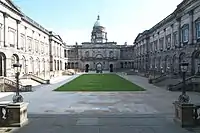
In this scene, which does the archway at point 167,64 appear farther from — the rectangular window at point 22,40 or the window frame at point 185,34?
the rectangular window at point 22,40

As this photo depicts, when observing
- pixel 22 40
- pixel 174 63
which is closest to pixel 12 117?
pixel 22 40

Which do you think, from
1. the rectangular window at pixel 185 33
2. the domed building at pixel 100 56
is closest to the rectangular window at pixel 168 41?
the rectangular window at pixel 185 33

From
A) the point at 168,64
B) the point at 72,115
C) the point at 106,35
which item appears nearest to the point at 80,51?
the point at 106,35

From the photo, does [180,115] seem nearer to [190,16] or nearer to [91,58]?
[190,16]

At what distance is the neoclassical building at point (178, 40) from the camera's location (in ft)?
98.9

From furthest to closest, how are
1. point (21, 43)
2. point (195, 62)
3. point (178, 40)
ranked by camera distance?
point (21, 43)
point (178, 40)
point (195, 62)

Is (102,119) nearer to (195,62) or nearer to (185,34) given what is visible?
(195,62)

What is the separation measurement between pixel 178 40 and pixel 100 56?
71.8 m

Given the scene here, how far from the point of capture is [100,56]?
352 ft

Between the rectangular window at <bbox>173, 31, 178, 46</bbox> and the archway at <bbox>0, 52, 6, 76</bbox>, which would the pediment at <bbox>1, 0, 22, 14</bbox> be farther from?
the rectangular window at <bbox>173, 31, 178, 46</bbox>

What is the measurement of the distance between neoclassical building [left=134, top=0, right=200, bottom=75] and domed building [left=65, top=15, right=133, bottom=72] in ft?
155

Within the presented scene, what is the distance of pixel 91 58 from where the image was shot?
341ft

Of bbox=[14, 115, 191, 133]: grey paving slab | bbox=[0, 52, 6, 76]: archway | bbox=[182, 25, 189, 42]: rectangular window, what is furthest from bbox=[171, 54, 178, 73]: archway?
bbox=[14, 115, 191, 133]: grey paving slab

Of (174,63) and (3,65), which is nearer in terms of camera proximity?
(3,65)
